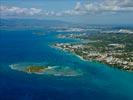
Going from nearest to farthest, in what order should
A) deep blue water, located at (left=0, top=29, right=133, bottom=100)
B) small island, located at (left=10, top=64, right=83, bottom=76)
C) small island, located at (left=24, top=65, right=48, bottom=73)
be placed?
1. deep blue water, located at (left=0, top=29, right=133, bottom=100)
2. small island, located at (left=10, top=64, right=83, bottom=76)
3. small island, located at (left=24, top=65, right=48, bottom=73)

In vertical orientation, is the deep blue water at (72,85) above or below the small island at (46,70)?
above

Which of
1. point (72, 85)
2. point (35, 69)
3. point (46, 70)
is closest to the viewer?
point (72, 85)

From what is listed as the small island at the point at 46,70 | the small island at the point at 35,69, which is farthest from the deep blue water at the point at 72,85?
the small island at the point at 35,69

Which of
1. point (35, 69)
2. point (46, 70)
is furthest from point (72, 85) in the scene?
point (35, 69)

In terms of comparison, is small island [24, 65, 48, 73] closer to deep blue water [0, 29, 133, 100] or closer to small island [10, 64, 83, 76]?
small island [10, 64, 83, 76]

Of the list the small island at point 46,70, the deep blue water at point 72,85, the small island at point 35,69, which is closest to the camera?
the deep blue water at point 72,85

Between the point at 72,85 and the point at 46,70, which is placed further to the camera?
the point at 46,70

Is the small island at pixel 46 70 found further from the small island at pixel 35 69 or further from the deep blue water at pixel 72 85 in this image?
the deep blue water at pixel 72 85

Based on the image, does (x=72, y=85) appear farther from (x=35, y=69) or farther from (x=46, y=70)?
(x=35, y=69)

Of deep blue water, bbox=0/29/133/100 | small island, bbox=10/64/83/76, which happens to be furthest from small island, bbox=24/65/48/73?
deep blue water, bbox=0/29/133/100

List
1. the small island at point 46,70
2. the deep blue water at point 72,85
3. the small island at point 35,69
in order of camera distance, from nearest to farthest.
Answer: the deep blue water at point 72,85
the small island at point 46,70
the small island at point 35,69

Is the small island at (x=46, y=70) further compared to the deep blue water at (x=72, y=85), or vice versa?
the small island at (x=46, y=70)

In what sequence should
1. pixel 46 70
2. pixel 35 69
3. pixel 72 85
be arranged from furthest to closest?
pixel 35 69
pixel 46 70
pixel 72 85

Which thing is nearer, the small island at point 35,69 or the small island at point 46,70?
the small island at point 46,70
